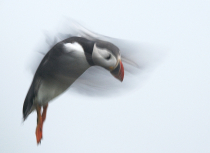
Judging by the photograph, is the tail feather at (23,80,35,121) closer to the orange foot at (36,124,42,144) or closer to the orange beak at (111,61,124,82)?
the orange foot at (36,124,42,144)

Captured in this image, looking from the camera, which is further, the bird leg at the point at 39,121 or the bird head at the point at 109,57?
the bird leg at the point at 39,121

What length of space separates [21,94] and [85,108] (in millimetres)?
303

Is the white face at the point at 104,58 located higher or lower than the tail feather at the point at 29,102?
higher

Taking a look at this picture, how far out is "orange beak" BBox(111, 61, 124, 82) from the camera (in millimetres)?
616

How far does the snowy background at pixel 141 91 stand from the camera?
20.9 inches

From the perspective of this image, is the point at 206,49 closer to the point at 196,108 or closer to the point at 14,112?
the point at 196,108

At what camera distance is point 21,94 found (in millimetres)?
874

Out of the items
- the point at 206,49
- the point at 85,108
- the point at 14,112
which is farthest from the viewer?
the point at 14,112

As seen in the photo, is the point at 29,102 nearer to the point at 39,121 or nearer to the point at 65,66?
the point at 39,121

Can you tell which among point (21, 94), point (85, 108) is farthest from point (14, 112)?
point (85, 108)

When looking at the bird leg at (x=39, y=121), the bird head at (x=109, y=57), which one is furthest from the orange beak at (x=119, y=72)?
the bird leg at (x=39, y=121)

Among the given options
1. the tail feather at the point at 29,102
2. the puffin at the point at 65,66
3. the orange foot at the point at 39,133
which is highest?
the puffin at the point at 65,66

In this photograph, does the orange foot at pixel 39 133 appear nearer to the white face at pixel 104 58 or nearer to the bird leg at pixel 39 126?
the bird leg at pixel 39 126

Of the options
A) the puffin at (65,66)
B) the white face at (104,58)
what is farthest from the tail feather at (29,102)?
the white face at (104,58)
